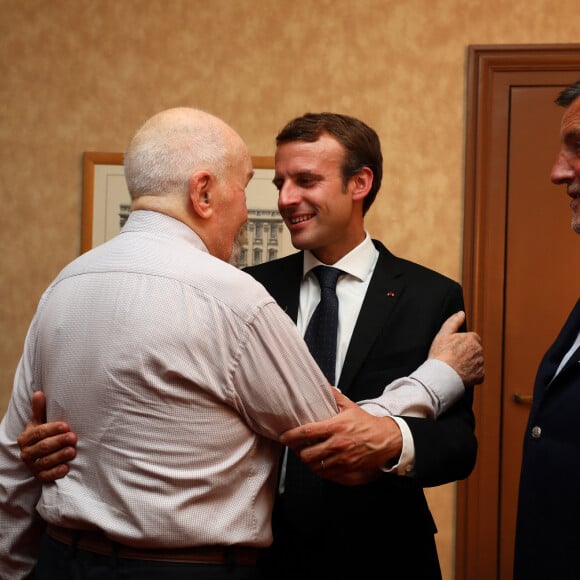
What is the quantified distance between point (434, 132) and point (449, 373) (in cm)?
226

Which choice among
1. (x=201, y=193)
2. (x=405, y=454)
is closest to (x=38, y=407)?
(x=201, y=193)

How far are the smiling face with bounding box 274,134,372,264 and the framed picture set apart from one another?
158 centimetres

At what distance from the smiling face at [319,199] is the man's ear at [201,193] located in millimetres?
750

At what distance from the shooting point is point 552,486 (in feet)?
5.92

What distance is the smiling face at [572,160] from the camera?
2.00 meters

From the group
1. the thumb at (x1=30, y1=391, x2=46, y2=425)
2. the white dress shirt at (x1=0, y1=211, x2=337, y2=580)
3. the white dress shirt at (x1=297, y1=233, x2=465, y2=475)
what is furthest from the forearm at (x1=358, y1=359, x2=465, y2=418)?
the thumb at (x1=30, y1=391, x2=46, y2=425)

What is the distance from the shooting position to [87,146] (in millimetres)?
4211

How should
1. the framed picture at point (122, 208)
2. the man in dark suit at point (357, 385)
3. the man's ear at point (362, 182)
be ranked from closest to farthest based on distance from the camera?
the man in dark suit at point (357, 385) < the man's ear at point (362, 182) < the framed picture at point (122, 208)

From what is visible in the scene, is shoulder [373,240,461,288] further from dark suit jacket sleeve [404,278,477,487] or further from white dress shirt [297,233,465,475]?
dark suit jacket sleeve [404,278,477,487]

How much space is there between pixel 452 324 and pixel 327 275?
0.40 m

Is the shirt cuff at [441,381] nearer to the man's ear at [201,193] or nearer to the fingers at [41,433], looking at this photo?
the man's ear at [201,193]

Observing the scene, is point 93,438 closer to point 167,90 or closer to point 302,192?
point 302,192

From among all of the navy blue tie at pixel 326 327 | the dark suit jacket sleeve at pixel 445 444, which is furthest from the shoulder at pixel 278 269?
the dark suit jacket sleeve at pixel 445 444

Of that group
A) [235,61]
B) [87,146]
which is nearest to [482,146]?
[235,61]
